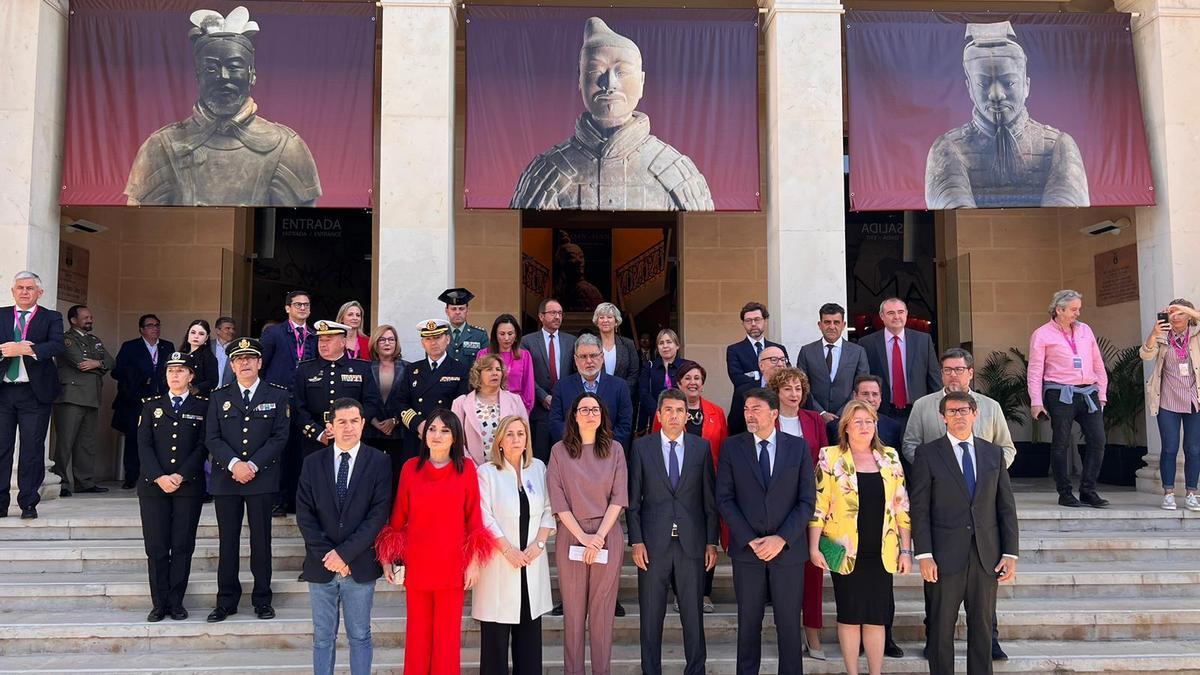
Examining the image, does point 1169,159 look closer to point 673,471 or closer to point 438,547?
point 673,471

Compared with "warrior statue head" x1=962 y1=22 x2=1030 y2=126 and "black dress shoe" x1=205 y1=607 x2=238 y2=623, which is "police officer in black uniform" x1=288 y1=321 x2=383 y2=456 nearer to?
"black dress shoe" x1=205 y1=607 x2=238 y2=623

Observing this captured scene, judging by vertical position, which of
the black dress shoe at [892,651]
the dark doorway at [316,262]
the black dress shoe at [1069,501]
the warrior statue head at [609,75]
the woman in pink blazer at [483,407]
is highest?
the warrior statue head at [609,75]

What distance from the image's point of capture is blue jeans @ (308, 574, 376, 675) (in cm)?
480

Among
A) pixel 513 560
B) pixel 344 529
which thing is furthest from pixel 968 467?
pixel 344 529

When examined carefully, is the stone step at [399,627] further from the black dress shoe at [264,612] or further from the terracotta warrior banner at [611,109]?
the terracotta warrior banner at [611,109]

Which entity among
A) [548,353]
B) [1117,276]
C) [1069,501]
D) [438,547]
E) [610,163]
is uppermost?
[610,163]

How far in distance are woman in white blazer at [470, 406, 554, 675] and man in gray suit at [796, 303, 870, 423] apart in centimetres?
280

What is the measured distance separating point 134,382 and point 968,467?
8.90 metres

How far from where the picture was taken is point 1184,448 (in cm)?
772

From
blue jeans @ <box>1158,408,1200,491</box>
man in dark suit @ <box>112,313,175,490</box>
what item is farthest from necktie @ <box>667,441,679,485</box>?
man in dark suit @ <box>112,313,175,490</box>

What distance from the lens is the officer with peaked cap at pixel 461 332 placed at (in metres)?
A: 7.05

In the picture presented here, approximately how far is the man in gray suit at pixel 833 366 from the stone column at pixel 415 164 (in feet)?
12.1

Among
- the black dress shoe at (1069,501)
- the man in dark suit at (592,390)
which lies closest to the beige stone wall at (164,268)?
the man in dark suit at (592,390)

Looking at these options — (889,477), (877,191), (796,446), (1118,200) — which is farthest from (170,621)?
(1118,200)
